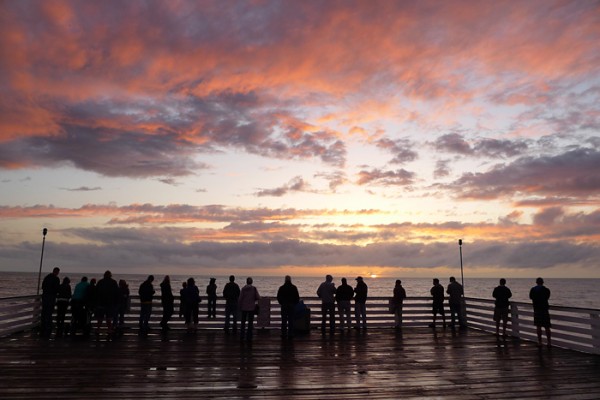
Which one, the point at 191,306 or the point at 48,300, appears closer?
the point at 48,300

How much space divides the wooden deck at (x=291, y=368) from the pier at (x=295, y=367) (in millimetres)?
21

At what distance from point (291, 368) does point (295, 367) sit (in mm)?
148

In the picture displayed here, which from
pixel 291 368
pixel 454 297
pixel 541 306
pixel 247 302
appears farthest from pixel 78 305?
pixel 541 306

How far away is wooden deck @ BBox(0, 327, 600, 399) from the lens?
7766 mm

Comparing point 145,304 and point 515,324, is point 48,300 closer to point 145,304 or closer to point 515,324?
point 145,304

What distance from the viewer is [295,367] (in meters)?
9.91

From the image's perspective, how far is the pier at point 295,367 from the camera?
7.79 metres

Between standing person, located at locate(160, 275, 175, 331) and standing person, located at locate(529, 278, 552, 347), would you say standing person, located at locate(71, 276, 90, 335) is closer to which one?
standing person, located at locate(160, 275, 175, 331)

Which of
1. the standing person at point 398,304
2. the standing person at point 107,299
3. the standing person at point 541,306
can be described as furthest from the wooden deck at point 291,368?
the standing person at point 398,304

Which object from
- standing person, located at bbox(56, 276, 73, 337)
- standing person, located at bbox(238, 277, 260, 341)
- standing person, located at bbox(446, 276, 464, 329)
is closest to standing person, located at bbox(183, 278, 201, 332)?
standing person, located at bbox(238, 277, 260, 341)

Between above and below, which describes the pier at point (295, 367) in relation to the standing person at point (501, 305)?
below

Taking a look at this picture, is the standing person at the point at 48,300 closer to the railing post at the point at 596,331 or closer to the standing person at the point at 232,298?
the standing person at the point at 232,298

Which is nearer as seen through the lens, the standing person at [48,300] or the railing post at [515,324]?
the standing person at [48,300]

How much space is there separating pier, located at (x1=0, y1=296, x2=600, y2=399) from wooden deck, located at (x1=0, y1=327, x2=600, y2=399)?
2cm
